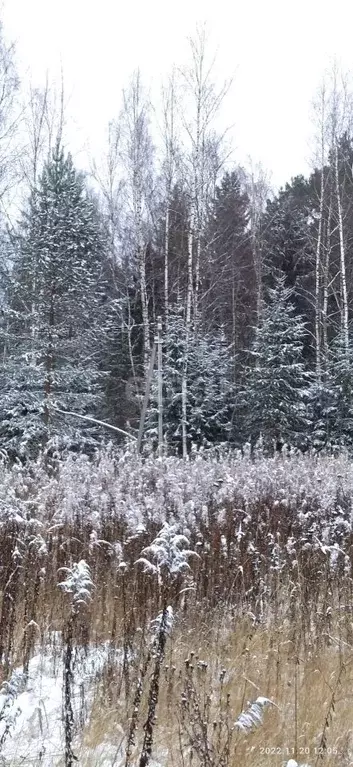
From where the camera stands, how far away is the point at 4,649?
11.1ft

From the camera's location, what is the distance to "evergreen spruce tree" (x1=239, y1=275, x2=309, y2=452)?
60.2 feet

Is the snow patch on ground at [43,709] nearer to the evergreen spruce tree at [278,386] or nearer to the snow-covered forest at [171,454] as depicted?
→ the snow-covered forest at [171,454]

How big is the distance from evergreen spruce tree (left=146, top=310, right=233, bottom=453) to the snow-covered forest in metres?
0.08

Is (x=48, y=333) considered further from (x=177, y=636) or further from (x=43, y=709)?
(x=43, y=709)

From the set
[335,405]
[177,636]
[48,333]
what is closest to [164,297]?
[48,333]

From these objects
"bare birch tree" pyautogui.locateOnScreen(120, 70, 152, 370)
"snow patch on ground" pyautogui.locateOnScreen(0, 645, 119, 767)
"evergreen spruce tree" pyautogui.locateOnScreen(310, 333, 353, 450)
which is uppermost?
"bare birch tree" pyautogui.locateOnScreen(120, 70, 152, 370)

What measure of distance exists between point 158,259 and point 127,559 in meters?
20.9

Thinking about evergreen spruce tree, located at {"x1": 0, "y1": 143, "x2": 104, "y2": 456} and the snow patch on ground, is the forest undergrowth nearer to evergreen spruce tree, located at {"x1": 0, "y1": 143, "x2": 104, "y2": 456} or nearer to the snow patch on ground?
the snow patch on ground

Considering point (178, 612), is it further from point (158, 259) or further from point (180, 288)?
point (158, 259)

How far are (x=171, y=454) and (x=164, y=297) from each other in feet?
20.3

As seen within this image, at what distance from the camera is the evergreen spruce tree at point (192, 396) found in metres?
18.9

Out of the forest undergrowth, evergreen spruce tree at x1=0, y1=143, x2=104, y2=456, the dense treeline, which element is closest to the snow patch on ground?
Result: the forest undergrowth

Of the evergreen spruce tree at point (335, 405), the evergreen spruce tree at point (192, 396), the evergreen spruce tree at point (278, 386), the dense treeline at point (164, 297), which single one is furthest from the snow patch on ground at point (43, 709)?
the evergreen spruce tree at point (278, 386)

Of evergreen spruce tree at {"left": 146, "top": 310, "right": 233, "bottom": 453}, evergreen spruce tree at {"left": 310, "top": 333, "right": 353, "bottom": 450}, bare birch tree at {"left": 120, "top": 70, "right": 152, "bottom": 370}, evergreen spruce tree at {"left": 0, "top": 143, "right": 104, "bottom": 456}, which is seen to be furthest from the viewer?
bare birch tree at {"left": 120, "top": 70, "right": 152, "bottom": 370}
